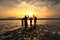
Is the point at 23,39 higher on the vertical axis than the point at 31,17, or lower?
lower

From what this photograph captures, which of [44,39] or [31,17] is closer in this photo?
[44,39]

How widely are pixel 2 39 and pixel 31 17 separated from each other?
27539mm

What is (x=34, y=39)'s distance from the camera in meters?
33.7

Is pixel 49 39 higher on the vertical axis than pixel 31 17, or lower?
lower

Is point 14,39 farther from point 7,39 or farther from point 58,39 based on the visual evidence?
point 58,39

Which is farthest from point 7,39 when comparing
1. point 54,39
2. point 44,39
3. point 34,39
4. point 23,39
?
point 54,39

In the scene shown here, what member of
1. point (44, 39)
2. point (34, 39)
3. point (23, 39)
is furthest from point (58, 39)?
point (23, 39)

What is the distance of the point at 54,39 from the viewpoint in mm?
34031

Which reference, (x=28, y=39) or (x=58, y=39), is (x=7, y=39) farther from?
(x=58, y=39)

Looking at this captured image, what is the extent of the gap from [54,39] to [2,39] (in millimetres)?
13789

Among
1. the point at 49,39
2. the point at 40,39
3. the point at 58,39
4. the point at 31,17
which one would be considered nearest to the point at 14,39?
the point at 40,39

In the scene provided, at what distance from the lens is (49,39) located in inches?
1332

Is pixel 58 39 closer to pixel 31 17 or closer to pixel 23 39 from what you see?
pixel 23 39

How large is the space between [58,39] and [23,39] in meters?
9.22
